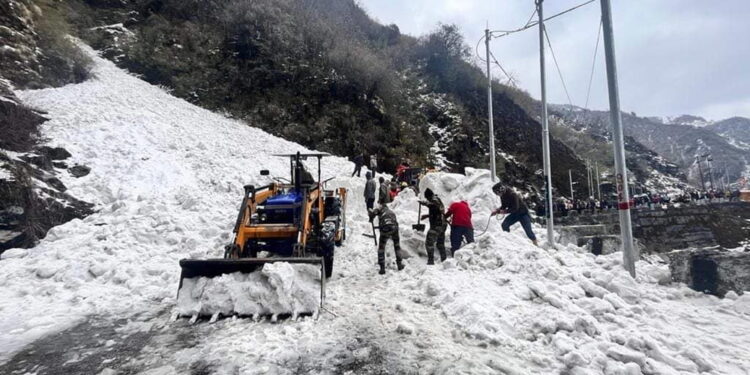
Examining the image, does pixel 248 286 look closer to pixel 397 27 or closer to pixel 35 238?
pixel 35 238

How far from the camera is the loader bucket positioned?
4.96 metres

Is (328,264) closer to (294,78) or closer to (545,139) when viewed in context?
(545,139)

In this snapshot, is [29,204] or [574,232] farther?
[574,232]

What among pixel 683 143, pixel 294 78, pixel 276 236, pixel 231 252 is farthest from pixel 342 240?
pixel 683 143

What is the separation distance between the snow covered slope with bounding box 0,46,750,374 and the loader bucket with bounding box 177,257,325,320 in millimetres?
249

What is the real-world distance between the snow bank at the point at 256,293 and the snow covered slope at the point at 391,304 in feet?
0.82

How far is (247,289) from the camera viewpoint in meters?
5.08

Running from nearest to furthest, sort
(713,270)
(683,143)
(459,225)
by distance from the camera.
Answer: (713,270) < (459,225) < (683,143)

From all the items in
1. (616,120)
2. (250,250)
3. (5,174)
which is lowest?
(250,250)

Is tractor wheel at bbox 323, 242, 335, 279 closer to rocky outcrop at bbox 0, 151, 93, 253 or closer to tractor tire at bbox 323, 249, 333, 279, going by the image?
tractor tire at bbox 323, 249, 333, 279

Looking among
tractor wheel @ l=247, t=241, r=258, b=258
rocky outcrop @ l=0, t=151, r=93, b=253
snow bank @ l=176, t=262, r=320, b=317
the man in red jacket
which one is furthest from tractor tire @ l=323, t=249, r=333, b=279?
rocky outcrop @ l=0, t=151, r=93, b=253

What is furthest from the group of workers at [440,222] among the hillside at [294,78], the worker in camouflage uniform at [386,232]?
the hillside at [294,78]

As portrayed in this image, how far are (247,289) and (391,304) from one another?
2090 mm

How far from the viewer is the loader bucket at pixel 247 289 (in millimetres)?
4961
